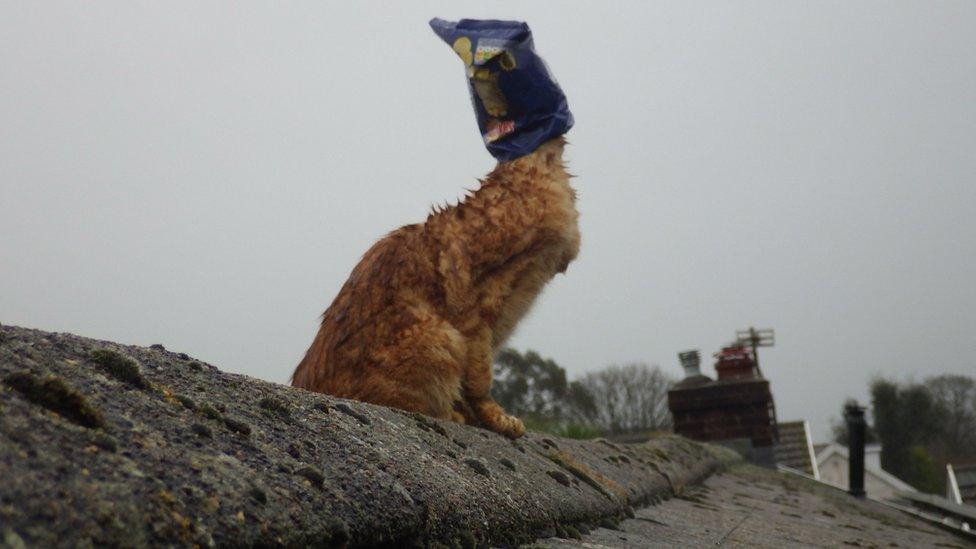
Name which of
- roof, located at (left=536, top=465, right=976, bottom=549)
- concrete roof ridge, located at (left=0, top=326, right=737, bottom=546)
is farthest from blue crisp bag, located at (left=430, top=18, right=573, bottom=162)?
concrete roof ridge, located at (left=0, top=326, right=737, bottom=546)

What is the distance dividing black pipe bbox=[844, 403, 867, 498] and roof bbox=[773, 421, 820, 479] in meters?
7.60

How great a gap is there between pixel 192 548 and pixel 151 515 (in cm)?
6

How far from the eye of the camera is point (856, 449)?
10844mm

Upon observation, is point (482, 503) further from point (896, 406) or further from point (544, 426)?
point (896, 406)

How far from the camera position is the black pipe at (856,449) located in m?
10.4

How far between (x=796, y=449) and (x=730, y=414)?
10006 mm

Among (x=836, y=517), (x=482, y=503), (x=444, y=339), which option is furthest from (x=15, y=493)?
(x=836, y=517)

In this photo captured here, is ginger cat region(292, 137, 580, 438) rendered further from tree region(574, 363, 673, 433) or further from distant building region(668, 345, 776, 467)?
tree region(574, 363, 673, 433)

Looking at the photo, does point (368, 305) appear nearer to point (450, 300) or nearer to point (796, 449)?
point (450, 300)

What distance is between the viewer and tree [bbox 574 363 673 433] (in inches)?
974

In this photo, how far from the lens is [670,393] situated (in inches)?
452

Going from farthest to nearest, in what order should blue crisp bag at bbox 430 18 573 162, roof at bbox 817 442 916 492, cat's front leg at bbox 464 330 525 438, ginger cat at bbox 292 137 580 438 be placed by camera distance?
1. roof at bbox 817 442 916 492
2. blue crisp bag at bbox 430 18 573 162
3. cat's front leg at bbox 464 330 525 438
4. ginger cat at bbox 292 137 580 438

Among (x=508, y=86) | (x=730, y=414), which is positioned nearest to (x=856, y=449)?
(x=730, y=414)

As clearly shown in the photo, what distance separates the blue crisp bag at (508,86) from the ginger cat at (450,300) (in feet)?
0.61
